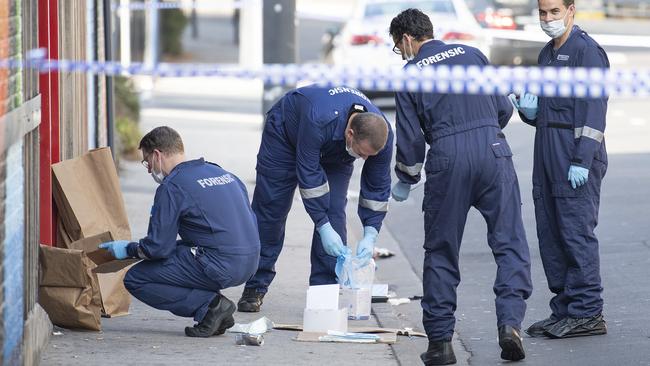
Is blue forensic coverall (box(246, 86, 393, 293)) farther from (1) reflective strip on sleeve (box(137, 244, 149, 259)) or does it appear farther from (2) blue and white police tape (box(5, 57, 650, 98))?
(2) blue and white police tape (box(5, 57, 650, 98))

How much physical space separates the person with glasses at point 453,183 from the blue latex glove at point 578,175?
405mm

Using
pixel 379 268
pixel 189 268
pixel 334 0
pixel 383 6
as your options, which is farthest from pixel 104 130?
pixel 334 0

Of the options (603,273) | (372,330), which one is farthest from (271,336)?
(603,273)

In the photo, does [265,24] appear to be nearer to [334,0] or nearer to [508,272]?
[508,272]

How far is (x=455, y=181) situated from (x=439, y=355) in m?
0.83

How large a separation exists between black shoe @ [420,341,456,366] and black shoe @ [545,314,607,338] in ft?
2.61

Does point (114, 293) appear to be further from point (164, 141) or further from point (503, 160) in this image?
point (503, 160)

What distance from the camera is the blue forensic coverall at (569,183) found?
651 centimetres

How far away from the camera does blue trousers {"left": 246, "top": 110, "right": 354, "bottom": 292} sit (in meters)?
7.19

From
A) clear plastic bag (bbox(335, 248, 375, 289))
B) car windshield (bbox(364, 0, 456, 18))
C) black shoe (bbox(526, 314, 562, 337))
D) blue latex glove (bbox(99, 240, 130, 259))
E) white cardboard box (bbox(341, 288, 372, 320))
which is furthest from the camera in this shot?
car windshield (bbox(364, 0, 456, 18))

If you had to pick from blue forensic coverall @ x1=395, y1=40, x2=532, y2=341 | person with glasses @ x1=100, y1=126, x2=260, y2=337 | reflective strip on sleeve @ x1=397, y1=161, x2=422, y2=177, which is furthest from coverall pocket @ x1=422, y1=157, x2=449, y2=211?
person with glasses @ x1=100, y1=126, x2=260, y2=337

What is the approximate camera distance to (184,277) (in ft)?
21.3

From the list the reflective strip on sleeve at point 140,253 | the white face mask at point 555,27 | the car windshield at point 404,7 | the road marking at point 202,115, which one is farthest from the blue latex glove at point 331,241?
the car windshield at point 404,7

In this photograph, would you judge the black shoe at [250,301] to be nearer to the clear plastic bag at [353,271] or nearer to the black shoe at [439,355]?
the clear plastic bag at [353,271]
